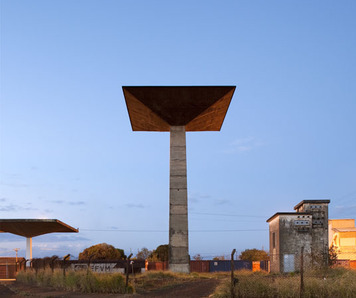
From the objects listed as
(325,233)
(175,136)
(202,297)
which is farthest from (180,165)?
(202,297)

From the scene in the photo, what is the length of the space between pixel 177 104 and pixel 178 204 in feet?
29.1

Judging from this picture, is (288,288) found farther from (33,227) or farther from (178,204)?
(33,227)

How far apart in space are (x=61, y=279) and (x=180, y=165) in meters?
17.4

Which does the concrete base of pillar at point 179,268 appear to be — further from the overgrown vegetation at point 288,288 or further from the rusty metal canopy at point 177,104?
the overgrown vegetation at point 288,288

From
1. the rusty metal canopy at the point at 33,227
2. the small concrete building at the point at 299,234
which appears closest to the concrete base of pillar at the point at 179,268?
the small concrete building at the point at 299,234

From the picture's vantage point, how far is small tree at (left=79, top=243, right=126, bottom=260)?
209 ft

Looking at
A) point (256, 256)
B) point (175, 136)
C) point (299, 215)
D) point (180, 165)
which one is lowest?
point (256, 256)

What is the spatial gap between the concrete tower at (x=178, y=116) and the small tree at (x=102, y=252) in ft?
88.4

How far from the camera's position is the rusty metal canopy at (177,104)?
3769cm

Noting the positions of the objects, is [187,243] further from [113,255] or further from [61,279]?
[113,255]

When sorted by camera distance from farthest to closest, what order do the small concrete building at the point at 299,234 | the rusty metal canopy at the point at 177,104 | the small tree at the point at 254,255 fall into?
the small tree at the point at 254,255, the small concrete building at the point at 299,234, the rusty metal canopy at the point at 177,104

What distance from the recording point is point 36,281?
30531 millimetres

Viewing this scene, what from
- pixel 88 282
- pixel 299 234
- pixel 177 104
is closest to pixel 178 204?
pixel 177 104

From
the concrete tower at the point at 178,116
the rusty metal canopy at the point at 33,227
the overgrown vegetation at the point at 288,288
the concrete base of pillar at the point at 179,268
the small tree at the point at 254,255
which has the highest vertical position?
the concrete tower at the point at 178,116
